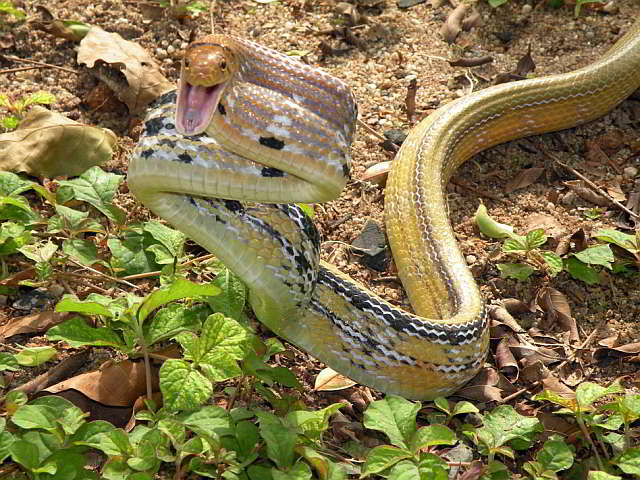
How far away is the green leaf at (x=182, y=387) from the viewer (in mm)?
3197

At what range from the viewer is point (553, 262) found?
470 cm

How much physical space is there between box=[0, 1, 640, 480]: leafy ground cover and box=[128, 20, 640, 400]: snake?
0.63 feet

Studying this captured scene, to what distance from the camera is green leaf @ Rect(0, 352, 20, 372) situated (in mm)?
3439

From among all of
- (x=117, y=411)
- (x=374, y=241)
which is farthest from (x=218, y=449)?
(x=374, y=241)

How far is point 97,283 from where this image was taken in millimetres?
4234

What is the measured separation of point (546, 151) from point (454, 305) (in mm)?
1816

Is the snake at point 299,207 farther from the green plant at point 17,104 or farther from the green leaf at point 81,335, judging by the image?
the green plant at point 17,104

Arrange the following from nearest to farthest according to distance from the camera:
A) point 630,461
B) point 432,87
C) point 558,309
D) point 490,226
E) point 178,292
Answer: point 178,292 → point 630,461 → point 558,309 → point 490,226 → point 432,87

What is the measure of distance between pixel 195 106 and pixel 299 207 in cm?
94

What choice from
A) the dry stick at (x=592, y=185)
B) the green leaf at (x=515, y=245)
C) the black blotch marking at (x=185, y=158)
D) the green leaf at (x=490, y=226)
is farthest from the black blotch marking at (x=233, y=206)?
the dry stick at (x=592, y=185)

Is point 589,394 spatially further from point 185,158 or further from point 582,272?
point 185,158

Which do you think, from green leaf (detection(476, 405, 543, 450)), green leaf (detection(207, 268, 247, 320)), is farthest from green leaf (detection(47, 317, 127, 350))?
green leaf (detection(476, 405, 543, 450))

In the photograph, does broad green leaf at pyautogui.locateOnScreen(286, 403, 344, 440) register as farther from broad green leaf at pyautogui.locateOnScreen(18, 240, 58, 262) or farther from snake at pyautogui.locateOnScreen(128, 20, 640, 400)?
broad green leaf at pyautogui.locateOnScreen(18, 240, 58, 262)

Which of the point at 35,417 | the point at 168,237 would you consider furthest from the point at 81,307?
the point at 168,237
